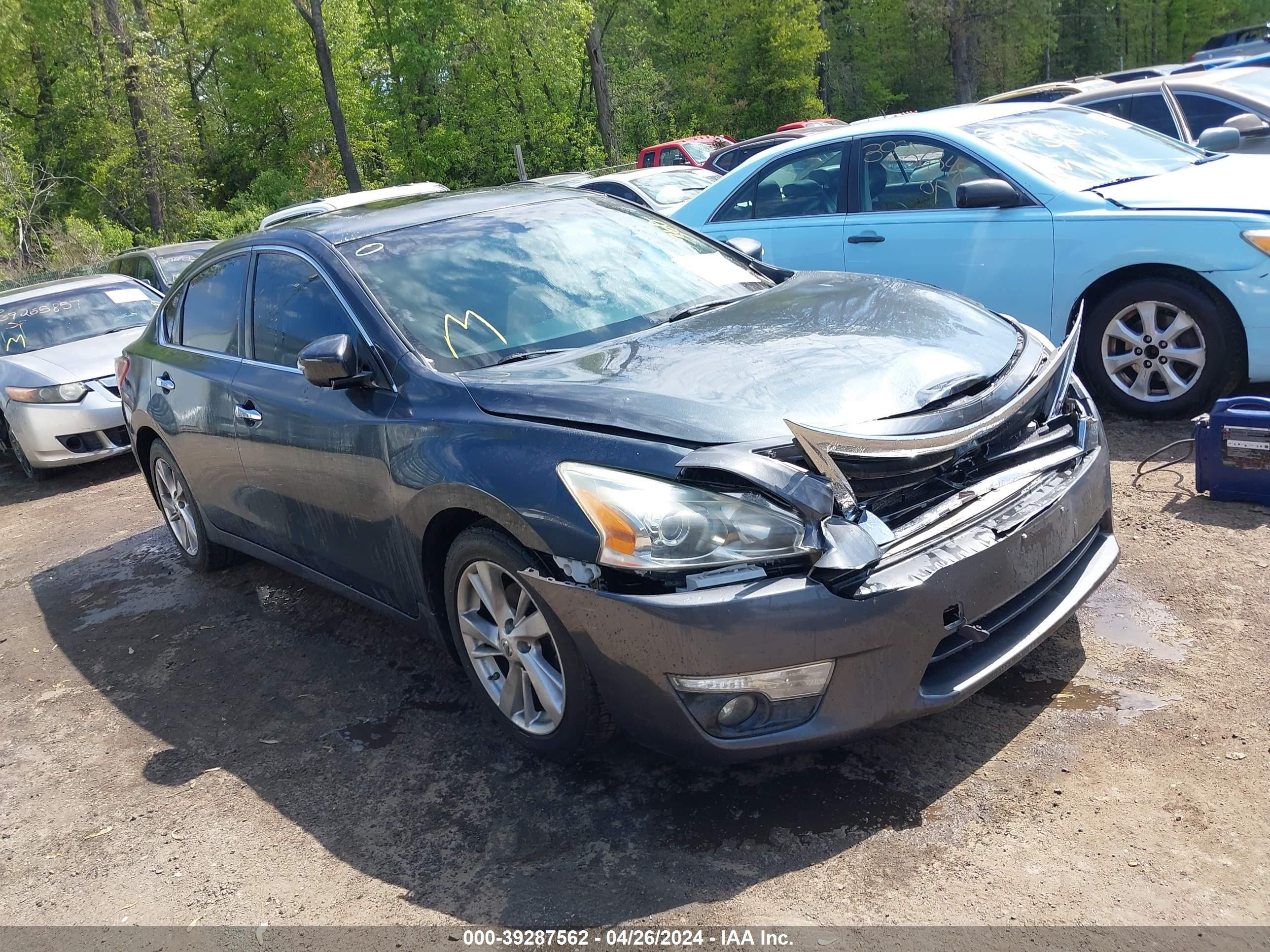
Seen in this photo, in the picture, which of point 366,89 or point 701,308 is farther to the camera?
point 366,89

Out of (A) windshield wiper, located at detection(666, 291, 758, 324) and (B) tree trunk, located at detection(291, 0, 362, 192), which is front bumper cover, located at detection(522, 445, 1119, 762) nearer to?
(A) windshield wiper, located at detection(666, 291, 758, 324)

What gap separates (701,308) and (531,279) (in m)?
0.64

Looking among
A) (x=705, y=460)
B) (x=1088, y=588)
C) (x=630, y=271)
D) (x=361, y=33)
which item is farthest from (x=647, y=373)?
(x=361, y=33)

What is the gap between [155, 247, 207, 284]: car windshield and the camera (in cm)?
1230

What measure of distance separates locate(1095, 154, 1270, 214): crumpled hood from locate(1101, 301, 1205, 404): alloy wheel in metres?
0.54

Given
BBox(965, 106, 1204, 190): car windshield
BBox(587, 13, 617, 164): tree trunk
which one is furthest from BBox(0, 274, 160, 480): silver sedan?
BBox(587, 13, 617, 164): tree trunk

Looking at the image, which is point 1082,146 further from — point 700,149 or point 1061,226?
point 700,149

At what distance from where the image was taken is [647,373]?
10.9ft

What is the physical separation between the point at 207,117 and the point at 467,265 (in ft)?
148

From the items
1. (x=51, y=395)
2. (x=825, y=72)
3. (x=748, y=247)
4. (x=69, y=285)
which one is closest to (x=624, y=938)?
(x=748, y=247)

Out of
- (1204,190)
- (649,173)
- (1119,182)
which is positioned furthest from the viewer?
(649,173)

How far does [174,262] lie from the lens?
41.5 feet

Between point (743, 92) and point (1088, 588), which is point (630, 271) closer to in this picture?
point (1088, 588)

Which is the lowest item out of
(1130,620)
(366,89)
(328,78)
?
(1130,620)
